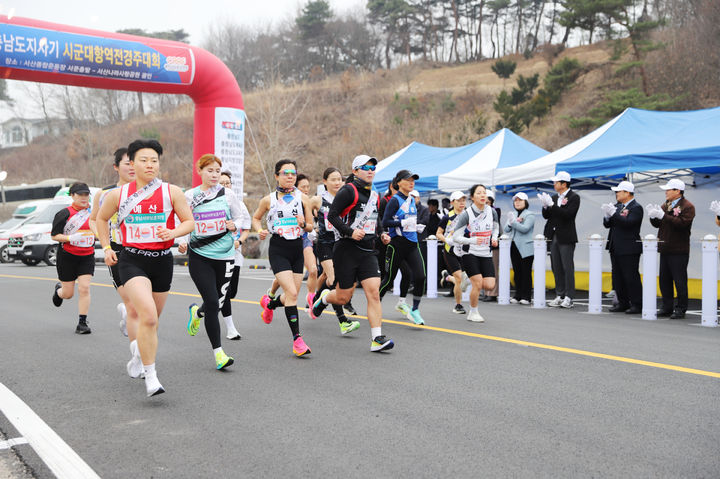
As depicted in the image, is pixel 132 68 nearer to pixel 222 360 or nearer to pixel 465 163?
pixel 465 163

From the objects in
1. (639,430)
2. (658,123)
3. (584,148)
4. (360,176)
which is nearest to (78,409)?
(360,176)

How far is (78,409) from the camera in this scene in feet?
Result: 16.9

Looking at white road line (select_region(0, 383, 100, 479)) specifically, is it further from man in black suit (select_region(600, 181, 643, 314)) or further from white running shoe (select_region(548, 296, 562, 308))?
man in black suit (select_region(600, 181, 643, 314))

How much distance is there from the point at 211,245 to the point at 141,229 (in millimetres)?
1144

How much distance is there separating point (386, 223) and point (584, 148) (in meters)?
6.18

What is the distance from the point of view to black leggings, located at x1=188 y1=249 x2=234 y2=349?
629 centimetres

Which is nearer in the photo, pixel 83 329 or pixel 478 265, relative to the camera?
pixel 83 329

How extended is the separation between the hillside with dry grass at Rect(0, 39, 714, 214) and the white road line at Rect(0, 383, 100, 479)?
3074 cm

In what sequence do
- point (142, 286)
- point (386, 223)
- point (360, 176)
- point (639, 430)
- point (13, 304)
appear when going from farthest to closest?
point (13, 304) → point (386, 223) → point (360, 176) → point (142, 286) → point (639, 430)

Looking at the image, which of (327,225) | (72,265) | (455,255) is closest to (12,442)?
(72,265)

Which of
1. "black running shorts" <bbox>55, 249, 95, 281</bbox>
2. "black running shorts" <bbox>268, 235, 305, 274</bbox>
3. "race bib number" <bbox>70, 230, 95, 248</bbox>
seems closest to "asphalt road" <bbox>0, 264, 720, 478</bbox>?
"black running shorts" <bbox>55, 249, 95, 281</bbox>

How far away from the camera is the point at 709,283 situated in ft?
A: 32.2

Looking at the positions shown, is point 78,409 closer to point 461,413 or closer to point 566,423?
point 461,413

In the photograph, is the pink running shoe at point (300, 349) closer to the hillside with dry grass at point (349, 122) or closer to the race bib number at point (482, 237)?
the race bib number at point (482, 237)
